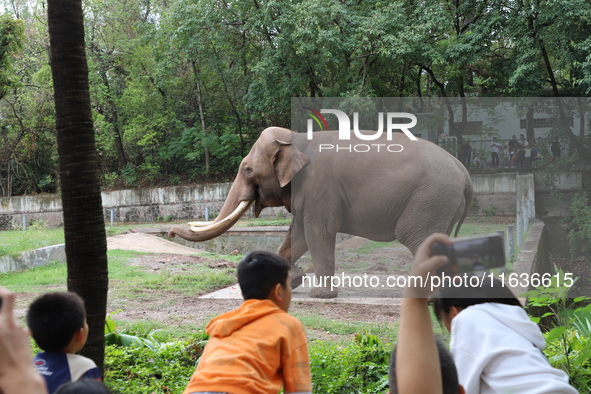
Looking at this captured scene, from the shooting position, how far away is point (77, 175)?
3387mm

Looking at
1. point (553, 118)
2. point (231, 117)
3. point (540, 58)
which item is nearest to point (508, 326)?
point (553, 118)

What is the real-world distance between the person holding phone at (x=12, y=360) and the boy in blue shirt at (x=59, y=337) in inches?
51.5

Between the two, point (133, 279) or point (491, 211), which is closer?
point (491, 211)

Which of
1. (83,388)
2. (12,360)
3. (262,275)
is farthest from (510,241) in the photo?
(12,360)

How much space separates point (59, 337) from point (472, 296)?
60.9 inches

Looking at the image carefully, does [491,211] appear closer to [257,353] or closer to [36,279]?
[257,353]

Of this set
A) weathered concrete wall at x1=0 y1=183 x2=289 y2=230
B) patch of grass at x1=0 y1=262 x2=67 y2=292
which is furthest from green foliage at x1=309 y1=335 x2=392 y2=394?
weathered concrete wall at x1=0 y1=183 x2=289 y2=230

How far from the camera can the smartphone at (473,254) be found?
1643mm

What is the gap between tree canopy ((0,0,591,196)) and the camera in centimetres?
1273

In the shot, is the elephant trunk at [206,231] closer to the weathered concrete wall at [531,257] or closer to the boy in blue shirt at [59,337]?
the weathered concrete wall at [531,257]

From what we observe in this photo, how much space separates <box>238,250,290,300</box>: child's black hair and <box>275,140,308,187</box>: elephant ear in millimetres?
4555

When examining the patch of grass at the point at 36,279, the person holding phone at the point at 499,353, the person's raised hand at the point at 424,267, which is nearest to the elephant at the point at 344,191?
the patch of grass at the point at 36,279

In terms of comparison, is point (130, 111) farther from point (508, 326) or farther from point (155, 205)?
point (508, 326)

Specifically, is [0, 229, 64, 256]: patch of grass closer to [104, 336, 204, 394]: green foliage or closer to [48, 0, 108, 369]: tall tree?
[104, 336, 204, 394]: green foliage
